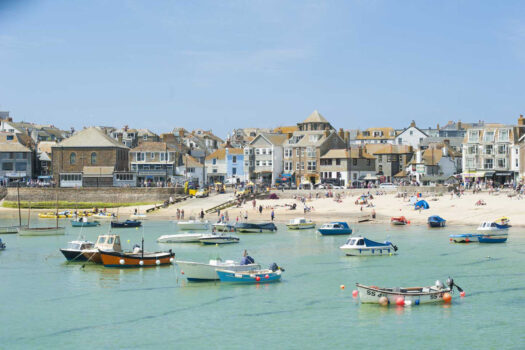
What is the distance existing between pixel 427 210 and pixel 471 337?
5351 centimetres

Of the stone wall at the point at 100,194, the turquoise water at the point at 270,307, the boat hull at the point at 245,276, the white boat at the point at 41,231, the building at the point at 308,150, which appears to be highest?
the building at the point at 308,150

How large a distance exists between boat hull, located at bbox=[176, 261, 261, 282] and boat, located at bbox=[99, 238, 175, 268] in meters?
6.26

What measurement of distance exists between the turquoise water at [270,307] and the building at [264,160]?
69693 millimetres

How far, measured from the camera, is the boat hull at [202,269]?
42812 millimetres

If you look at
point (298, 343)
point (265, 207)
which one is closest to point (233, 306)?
point (298, 343)

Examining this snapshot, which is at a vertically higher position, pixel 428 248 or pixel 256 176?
pixel 256 176

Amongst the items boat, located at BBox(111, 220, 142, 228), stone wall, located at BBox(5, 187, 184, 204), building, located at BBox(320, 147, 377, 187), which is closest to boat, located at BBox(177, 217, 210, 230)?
boat, located at BBox(111, 220, 142, 228)

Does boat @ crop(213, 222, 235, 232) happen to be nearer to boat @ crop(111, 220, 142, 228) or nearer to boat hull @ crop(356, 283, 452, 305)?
boat @ crop(111, 220, 142, 228)

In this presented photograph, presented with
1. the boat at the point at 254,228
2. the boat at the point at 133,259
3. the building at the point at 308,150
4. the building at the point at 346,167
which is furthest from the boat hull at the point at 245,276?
the building at the point at 346,167

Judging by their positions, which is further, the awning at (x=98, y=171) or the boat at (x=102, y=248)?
the awning at (x=98, y=171)

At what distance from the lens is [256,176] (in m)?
128

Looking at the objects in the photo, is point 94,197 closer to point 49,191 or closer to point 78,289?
point 49,191

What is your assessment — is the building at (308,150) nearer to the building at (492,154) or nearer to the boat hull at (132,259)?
the building at (492,154)

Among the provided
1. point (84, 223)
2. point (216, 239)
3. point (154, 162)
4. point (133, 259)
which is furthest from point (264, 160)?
point (133, 259)
